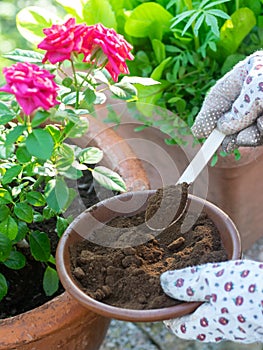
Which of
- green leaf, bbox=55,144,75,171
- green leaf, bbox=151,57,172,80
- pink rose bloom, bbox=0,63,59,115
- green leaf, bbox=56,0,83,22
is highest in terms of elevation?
pink rose bloom, bbox=0,63,59,115

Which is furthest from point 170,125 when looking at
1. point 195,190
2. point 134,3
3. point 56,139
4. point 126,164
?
point 56,139

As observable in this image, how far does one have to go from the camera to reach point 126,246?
1333 millimetres

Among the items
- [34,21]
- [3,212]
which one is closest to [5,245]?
[3,212]

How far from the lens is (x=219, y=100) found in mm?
1487

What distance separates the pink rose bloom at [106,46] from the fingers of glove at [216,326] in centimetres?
48

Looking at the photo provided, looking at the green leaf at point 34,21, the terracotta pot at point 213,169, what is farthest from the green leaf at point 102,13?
the terracotta pot at point 213,169

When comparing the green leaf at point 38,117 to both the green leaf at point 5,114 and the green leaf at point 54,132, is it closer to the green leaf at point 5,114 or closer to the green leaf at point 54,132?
the green leaf at point 5,114

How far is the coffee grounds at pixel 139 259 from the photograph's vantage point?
1239 millimetres

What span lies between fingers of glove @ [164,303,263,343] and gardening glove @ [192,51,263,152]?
1.40 feet

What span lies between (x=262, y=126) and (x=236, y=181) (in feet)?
1.83

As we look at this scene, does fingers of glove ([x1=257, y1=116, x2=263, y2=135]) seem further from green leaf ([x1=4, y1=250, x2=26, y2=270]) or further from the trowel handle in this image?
green leaf ([x1=4, y1=250, x2=26, y2=270])

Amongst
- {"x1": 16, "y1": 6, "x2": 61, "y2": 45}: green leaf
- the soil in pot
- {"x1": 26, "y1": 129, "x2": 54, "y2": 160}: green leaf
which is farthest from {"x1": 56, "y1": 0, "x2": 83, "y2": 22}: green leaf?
{"x1": 26, "y1": 129, "x2": 54, "y2": 160}: green leaf

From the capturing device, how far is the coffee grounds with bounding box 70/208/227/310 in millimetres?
1239

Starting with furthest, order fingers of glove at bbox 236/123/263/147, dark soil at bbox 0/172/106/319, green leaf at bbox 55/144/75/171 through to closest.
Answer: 1. dark soil at bbox 0/172/106/319
2. fingers of glove at bbox 236/123/263/147
3. green leaf at bbox 55/144/75/171
